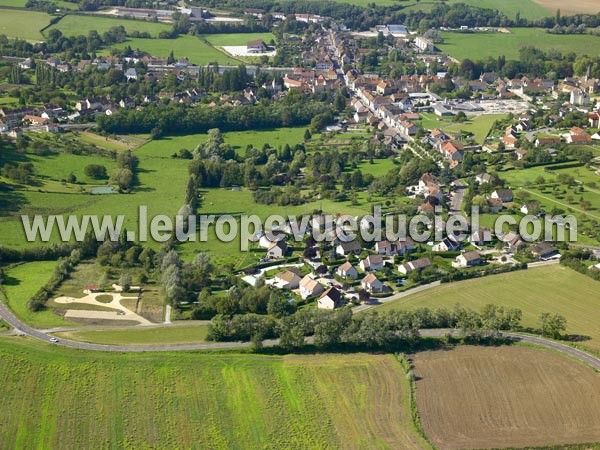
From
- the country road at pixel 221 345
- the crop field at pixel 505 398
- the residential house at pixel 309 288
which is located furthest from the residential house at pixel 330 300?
the crop field at pixel 505 398

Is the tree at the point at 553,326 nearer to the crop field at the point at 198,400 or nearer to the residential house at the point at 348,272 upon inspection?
the crop field at the point at 198,400

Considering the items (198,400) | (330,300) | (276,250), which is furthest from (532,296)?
(198,400)

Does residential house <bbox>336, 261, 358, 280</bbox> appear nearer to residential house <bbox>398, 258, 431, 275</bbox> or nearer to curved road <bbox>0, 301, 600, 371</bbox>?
residential house <bbox>398, 258, 431, 275</bbox>

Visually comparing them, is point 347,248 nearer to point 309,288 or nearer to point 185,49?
point 309,288

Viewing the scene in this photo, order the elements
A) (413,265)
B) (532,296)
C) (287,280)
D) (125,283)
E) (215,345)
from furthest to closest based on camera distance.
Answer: (413,265)
(287,280)
(125,283)
(532,296)
(215,345)

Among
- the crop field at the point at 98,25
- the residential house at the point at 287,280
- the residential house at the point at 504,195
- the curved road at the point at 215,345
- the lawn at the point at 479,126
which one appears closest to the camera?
the curved road at the point at 215,345

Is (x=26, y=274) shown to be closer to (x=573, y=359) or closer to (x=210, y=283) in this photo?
(x=210, y=283)
